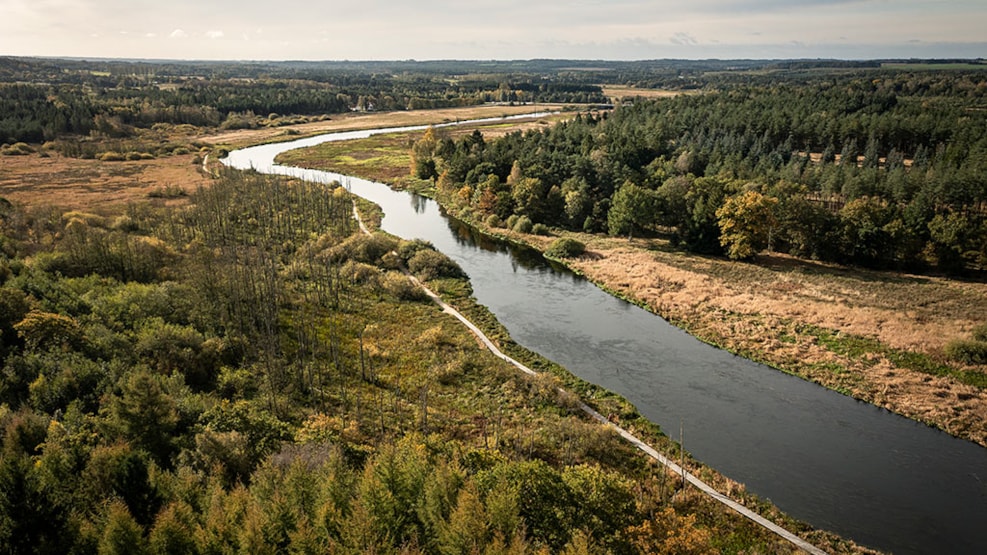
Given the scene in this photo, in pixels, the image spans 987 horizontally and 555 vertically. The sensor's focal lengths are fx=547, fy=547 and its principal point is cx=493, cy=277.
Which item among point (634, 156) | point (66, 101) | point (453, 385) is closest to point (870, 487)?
point (453, 385)

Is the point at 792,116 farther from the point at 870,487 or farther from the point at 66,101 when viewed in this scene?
the point at 66,101

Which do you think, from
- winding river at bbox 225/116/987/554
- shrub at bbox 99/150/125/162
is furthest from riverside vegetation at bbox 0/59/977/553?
shrub at bbox 99/150/125/162

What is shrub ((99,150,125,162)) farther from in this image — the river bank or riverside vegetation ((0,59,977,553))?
the river bank

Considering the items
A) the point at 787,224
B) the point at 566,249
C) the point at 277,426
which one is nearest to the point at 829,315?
the point at 787,224

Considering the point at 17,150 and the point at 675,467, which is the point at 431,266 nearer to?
the point at 675,467

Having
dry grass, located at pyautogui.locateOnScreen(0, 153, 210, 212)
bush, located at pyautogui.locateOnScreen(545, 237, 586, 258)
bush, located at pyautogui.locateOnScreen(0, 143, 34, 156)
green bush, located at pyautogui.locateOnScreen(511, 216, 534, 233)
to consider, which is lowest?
bush, located at pyautogui.locateOnScreen(545, 237, 586, 258)

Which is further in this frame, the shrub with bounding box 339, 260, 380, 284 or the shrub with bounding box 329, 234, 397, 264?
the shrub with bounding box 329, 234, 397, 264
